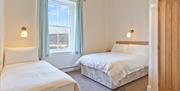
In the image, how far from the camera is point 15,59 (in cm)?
317

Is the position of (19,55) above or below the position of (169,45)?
below

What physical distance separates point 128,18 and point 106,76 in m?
2.55

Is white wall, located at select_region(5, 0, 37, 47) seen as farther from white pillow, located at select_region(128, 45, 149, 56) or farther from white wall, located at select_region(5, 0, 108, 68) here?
white pillow, located at select_region(128, 45, 149, 56)

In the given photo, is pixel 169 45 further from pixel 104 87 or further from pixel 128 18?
pixel 128 18

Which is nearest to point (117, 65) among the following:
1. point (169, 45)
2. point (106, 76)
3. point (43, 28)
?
point (106, 76)

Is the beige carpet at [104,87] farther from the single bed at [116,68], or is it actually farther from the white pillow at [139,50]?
the white pillow at [139,50]

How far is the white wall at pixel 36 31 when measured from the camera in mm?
3486

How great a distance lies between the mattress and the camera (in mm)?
3095

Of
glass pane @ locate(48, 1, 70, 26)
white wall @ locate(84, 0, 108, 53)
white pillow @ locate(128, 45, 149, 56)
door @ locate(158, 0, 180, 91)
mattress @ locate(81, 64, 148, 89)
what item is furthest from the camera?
white wall @ locate(84, 0, 108, 53)

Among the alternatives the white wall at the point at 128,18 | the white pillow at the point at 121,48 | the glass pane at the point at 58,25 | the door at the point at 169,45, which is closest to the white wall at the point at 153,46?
the door at the point at 169,45

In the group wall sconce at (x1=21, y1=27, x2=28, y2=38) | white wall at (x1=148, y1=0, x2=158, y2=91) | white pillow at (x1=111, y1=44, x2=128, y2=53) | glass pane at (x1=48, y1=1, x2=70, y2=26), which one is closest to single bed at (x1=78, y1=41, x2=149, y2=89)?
white pillow at (x1=111, y1=44, x2=128, y2=53)

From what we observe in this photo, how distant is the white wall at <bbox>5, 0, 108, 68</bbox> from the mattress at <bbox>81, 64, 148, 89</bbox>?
92cm

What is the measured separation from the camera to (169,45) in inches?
89.6

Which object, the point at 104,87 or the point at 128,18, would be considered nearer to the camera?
the point at 104,87
